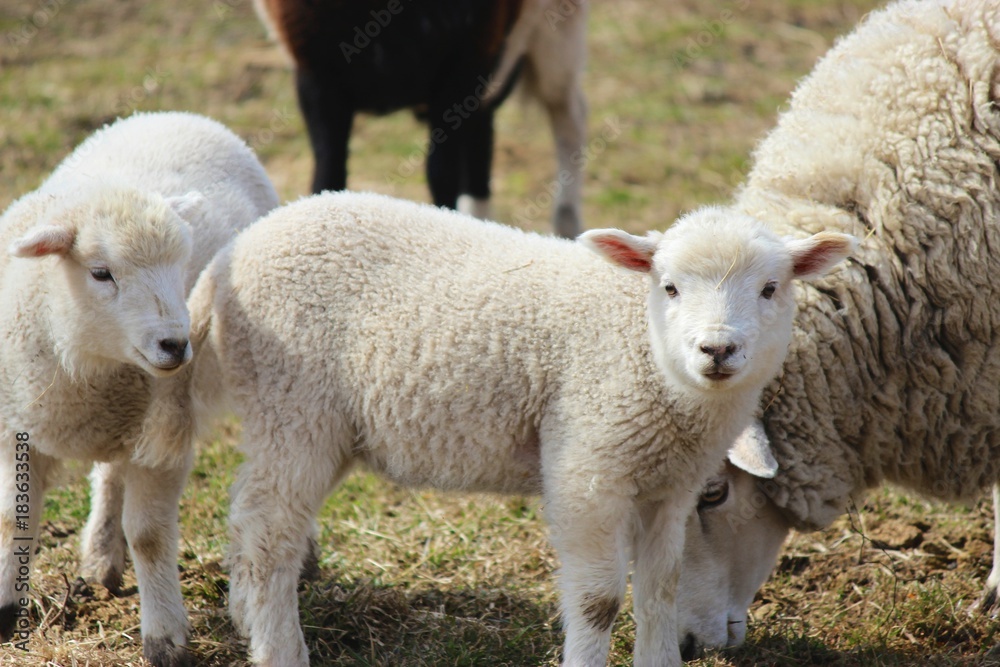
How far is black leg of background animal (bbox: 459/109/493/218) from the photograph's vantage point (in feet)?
21.6

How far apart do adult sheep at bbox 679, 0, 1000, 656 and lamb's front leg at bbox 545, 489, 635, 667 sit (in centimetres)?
70

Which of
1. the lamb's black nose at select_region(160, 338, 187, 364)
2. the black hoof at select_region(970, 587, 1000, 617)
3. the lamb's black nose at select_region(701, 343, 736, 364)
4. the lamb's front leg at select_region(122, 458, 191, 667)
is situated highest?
the lamb's black nose at select_region(701, 343, 736, 364)

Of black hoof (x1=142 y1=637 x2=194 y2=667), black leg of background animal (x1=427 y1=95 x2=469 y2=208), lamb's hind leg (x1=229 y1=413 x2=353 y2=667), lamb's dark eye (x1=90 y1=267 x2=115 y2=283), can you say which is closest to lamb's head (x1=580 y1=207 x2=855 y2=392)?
lamb's hind leg (x1=229 y1=413 x2=353 y2=667)

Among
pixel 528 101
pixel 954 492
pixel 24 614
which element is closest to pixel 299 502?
pixel 24 614

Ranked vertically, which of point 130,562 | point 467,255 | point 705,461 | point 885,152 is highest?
point 885,152

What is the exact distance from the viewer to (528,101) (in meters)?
7.64

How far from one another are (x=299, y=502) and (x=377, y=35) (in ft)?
9.19

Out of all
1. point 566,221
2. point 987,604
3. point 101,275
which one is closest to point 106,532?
point 101,275

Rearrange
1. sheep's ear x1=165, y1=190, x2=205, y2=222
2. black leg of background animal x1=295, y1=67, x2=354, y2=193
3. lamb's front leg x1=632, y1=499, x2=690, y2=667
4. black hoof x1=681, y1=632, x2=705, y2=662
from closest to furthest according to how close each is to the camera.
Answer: lamb's front leg x1=632, y1=499, x2=690, y2=667 → sheep's ear x1=165, y1=190, x2=205, y2=222 → black hoof x1=681, y1=632, x2=705, y2=662 → black leg of background animal x1=295, y1=67, x2=354, y2=193

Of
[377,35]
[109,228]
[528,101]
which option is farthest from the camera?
[528,101]

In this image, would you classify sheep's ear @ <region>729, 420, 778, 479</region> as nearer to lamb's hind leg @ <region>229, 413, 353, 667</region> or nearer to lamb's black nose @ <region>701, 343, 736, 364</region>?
lamb's black nose @ <region>701, 343, 736, 364</region>

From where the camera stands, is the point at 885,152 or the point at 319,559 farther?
the point at 319,559

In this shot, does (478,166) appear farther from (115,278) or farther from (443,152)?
(115,278)

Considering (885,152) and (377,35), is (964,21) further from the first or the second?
(377,35)
